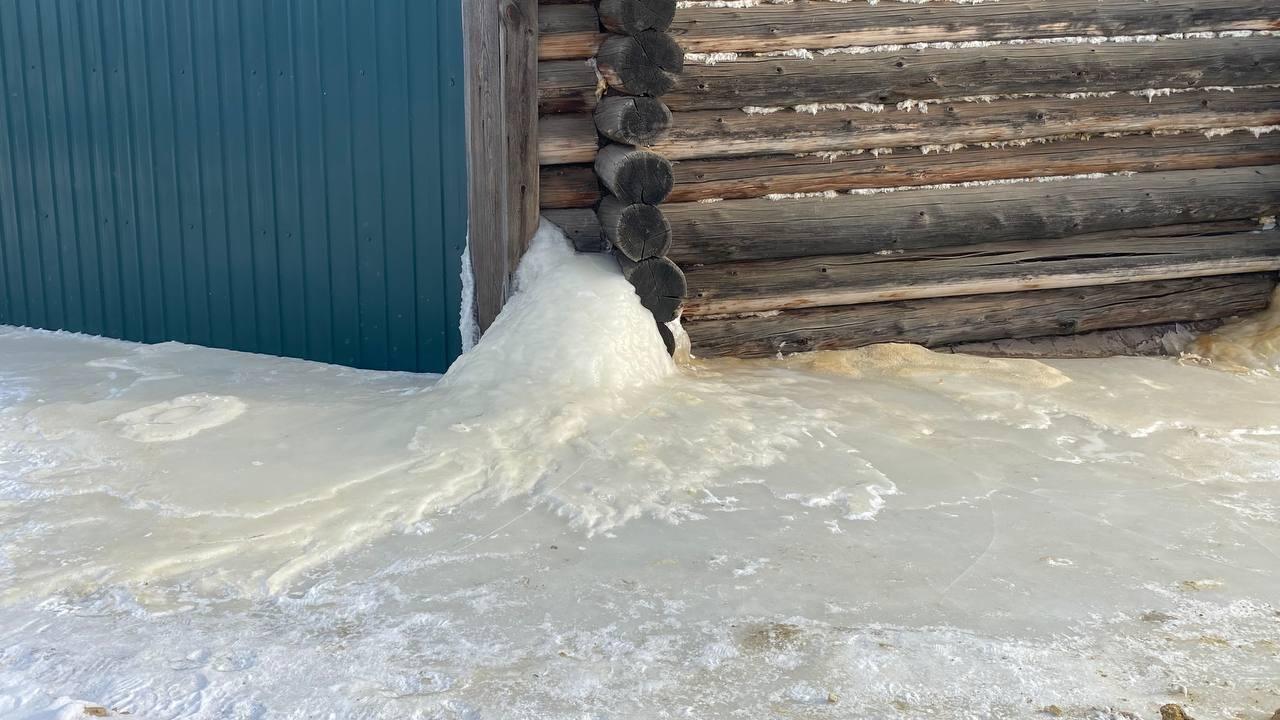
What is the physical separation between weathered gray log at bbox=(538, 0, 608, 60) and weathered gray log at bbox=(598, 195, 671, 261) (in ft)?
2.12

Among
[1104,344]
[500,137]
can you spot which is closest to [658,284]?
[500,137]

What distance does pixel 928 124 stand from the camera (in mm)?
5121

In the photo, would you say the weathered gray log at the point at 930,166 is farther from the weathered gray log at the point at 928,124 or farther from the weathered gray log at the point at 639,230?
the weathered gray log at the point at 639,230

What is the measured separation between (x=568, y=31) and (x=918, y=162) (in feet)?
5.74

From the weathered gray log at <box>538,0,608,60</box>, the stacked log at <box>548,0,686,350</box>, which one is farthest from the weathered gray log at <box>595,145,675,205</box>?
the weathered gray log at <box>538,0,608,60</box>

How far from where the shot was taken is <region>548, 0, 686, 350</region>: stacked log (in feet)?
14.5

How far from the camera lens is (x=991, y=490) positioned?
3.44 m

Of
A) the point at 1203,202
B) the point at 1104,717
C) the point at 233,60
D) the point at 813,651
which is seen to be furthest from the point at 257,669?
the point at 1203,202

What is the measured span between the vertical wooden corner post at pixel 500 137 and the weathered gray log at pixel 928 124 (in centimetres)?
14

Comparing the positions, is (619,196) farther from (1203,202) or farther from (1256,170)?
(1256,170)

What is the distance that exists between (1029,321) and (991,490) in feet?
7.50

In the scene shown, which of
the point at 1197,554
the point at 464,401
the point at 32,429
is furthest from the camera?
the point at 464,401

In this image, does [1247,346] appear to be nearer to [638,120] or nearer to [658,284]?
[658,284]

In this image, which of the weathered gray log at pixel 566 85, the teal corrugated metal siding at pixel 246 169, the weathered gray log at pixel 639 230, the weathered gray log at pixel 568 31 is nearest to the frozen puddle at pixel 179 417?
the teal corrugated metal siding at pixel 246 169
